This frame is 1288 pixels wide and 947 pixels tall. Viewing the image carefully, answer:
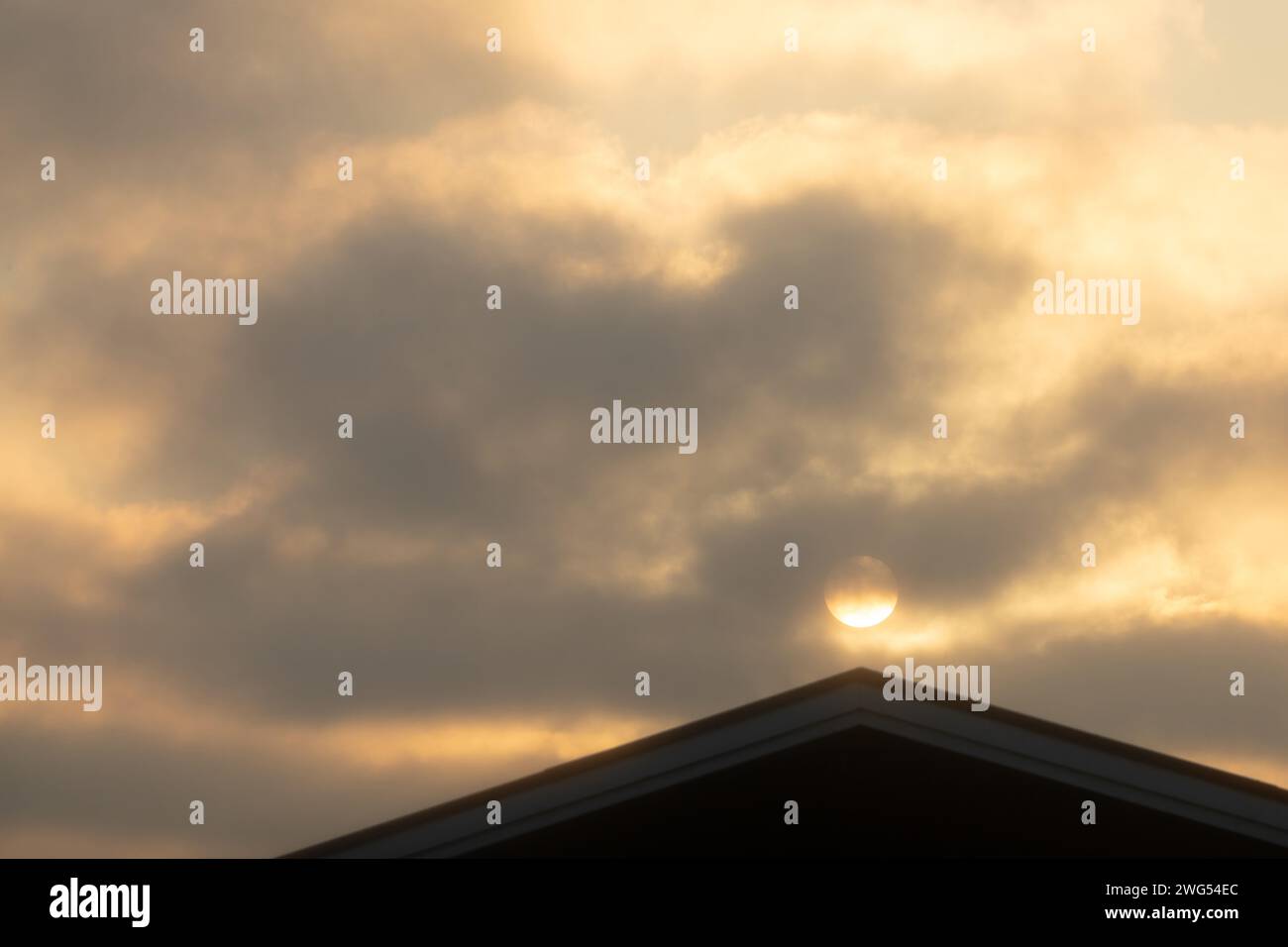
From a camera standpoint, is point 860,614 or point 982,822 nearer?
point 982,822

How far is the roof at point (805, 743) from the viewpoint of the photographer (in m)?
8.70

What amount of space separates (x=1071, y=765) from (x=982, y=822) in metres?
0.86

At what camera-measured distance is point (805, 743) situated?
29.6ft

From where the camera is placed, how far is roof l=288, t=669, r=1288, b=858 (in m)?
8.70
